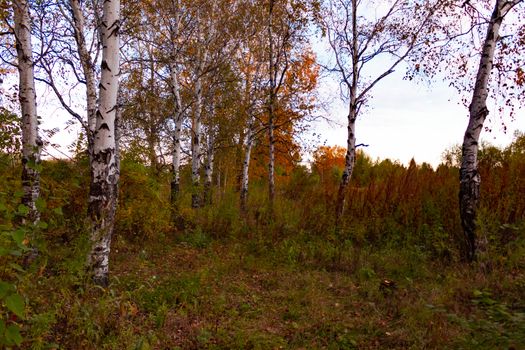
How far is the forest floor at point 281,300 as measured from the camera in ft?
10.7

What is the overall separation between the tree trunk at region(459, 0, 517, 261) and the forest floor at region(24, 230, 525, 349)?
73cm

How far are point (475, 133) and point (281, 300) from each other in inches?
173

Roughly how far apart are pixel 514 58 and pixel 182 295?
748 cm

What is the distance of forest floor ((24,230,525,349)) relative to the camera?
3.26 m

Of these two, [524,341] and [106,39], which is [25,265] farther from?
[524,341]

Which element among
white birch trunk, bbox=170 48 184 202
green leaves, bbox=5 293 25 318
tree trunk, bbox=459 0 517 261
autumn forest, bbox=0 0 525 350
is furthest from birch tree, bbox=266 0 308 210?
green leaves, bbox=5 293 25 318

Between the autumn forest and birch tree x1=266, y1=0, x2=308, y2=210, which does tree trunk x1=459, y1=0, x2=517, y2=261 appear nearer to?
the autumn forest

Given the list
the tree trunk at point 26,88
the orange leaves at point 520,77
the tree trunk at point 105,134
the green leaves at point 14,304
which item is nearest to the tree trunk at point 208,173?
the tree trunk at point 26,88

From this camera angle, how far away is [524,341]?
97.1 inches

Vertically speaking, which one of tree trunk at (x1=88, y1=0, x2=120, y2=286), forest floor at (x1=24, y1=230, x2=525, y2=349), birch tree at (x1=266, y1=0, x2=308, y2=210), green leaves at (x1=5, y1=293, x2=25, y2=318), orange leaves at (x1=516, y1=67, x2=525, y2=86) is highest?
birch tree at (x1=266, y1=0, x2=308, y2=210)

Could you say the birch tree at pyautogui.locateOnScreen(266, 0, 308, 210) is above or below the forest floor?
above

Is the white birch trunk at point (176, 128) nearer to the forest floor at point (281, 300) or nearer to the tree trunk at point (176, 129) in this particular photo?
the tree trunk at point (176, 129)

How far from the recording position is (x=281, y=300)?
530cm

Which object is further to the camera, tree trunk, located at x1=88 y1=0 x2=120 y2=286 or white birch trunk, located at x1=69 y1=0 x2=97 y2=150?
white birch trunk, located at x1=69 y1=0 x2=97 y2=150
